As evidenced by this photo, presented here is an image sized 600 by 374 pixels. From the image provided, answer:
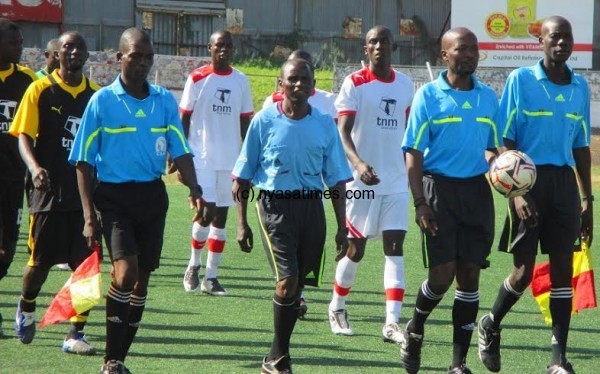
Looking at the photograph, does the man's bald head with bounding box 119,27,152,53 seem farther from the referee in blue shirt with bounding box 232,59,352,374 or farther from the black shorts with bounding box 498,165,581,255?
the black shorts with bounding box 498,165,581,255

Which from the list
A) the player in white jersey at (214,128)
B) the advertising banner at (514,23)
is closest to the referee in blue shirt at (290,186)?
the player in white jersey at (214,128)

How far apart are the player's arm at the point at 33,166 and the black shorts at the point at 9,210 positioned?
944 mm

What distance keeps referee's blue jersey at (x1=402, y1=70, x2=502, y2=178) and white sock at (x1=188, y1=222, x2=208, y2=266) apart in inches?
174


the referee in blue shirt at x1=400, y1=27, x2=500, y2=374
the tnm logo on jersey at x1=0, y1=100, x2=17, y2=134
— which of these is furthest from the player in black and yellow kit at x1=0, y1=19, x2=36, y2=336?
the referee in blue shirt at x1=400, y1=27, x2=500, y2=374

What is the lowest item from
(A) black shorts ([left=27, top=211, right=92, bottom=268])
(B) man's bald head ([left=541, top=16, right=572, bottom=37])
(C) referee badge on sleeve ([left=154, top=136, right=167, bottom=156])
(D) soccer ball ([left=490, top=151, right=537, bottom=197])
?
(A) black shorts ([left=27, top=211, right=92, bottom=268])

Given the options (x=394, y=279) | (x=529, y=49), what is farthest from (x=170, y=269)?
(x=529, y=49)

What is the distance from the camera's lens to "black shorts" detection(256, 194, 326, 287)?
7.52m

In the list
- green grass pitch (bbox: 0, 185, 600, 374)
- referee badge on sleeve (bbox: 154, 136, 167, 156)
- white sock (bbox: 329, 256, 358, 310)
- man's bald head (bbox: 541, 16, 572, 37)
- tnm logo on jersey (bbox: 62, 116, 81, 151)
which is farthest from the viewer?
white sock (bbox: 329, 256, 358, 310)

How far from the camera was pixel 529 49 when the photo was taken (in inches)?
1779

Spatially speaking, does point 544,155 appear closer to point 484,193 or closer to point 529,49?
point 484,193

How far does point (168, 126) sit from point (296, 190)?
2.97ft

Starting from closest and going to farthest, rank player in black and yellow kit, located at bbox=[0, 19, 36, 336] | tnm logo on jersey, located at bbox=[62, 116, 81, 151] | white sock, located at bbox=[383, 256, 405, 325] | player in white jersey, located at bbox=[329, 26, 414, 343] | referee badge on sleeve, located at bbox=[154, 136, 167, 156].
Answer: referee badge on sleeve, located at bbox=[154, 136, 167, 156]
tnm logo on jersey, located at bbox=[62, 116, 81, 151]
player in black and yellow kit, located at bbox=[0, 19, 36, 336]
white sock, located at bbox=[383, 256, 405, 325]
player in white jersey, located at bbox=[329, 26, 414, 343]

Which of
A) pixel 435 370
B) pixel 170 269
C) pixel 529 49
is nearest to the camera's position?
pixel 435 370

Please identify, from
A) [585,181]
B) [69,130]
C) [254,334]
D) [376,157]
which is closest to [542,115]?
[585,181]
